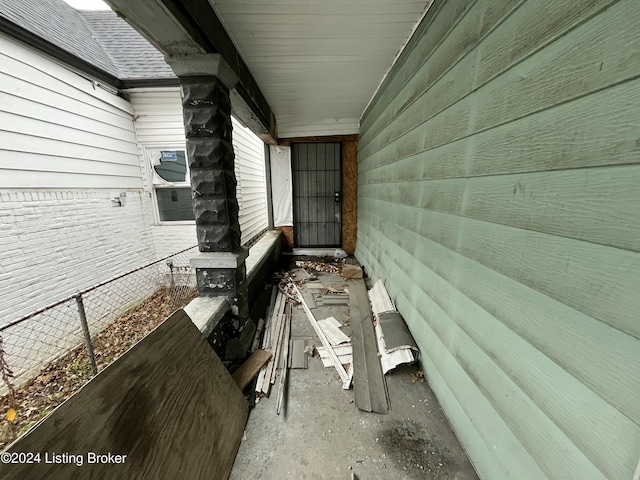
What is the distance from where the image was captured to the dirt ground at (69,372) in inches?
81.0

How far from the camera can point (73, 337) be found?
9.50 ft

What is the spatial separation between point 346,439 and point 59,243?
390 centimetres

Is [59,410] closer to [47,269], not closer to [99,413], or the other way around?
[99,413]

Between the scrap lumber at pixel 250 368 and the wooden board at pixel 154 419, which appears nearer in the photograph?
the wooden board at pixel 154 419

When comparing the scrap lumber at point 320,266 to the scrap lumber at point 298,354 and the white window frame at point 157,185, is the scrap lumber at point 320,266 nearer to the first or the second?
the scrap lumber at point 298,354

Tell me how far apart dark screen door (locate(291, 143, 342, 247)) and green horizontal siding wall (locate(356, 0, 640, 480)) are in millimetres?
3631

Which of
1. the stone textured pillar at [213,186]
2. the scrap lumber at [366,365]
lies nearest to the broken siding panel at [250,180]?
the stone textured pillar at [213,186]

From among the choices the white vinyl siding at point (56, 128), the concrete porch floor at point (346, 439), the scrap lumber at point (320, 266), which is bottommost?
the concrete porch floor at point (346, 439)

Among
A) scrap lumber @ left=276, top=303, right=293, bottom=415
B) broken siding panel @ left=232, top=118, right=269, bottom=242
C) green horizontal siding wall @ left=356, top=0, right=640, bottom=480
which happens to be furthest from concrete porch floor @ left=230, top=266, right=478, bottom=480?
broken siding panel @ left=232, top=118, right=269, bottom=242

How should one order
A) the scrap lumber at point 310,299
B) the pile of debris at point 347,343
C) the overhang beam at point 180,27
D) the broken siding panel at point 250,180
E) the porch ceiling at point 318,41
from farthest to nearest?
the broken siding panel at point 250,180 → the scrap lumber at point 310,299 → the pile of debris at point 347,343 → the porch ceiling at point 318,41 → the overhang beam at point 180,27

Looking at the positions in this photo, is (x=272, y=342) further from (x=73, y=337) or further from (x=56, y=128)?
(x=56, y=128)

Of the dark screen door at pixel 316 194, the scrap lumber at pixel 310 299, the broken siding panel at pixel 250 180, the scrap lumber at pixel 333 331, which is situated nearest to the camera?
the scrap lumber at pixel 333 331

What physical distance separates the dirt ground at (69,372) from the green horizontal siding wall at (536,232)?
2815 millimetres

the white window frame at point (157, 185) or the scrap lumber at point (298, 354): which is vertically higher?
the white window frame at point (157, 185)
